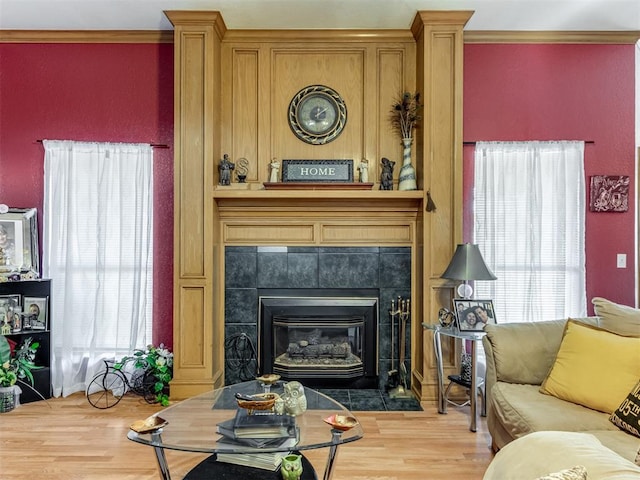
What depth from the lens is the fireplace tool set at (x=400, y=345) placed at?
3.53 metres

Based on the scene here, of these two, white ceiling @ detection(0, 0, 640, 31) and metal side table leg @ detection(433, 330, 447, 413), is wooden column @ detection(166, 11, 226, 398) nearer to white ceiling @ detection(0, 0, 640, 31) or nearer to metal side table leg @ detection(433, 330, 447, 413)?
white ceiling @ detection(0, 0, 640, 31)

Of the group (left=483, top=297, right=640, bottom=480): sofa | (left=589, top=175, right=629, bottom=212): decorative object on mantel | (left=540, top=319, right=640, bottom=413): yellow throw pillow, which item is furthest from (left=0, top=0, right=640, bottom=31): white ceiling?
(left=540, top=319, right=640, bottom=413): yellow throw pillow

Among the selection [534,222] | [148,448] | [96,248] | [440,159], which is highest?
[440,159]

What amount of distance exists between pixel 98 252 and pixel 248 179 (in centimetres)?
136

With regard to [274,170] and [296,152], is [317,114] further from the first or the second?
[274,170]

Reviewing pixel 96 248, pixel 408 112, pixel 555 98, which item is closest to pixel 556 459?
pixel 408 112

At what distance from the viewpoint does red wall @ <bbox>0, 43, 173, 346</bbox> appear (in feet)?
12.0

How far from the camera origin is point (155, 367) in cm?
337

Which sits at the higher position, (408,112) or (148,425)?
(408,112)

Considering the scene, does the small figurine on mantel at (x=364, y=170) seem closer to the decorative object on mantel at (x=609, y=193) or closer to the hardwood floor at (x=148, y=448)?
the hardwood floor at (x=148, y=448)

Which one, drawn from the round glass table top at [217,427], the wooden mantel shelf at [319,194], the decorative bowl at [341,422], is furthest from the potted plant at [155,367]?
the decorative bowl at [341,422]

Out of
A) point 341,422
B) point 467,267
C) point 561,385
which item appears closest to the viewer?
point 341,422

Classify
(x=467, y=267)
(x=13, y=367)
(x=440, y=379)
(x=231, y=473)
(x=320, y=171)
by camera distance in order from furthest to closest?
(x=320, y=171) < (x=13, y=367) < (x=440, y=379) < (x=467, y=267) < (x=231, y=473)

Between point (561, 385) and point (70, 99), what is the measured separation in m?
4.08
